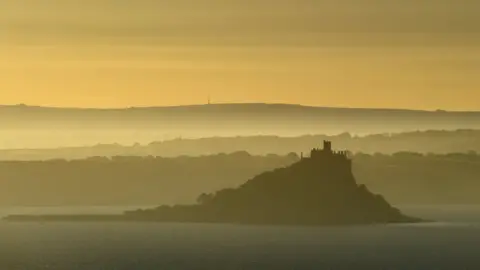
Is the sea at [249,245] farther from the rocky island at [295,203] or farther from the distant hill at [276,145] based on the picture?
the distant hill at [276,145]

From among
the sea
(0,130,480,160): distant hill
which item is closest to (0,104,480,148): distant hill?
(0,130,480,160): distant hill

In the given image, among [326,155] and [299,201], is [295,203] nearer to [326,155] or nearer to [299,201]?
[299,201]

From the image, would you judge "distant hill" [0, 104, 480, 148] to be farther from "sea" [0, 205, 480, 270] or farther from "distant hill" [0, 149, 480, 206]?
"sea" [0, 205, 480, 270]

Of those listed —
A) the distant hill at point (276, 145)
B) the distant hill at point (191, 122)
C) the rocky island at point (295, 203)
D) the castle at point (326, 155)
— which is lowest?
the rocky island at point (295, 203)

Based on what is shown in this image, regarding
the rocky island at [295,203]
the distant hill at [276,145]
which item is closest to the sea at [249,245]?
the rocky island at [295,203]

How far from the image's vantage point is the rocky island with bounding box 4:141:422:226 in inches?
83.8

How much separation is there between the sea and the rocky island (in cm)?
2

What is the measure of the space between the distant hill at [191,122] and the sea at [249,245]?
0.61 feet

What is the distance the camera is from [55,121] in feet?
7.09

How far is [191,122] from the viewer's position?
2166mm

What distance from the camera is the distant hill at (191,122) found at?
2148mm

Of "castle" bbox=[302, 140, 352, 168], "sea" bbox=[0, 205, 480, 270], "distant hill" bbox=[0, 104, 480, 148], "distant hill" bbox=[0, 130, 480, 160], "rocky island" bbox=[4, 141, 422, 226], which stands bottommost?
"sea" bbox=[0, 205, 480, 270]

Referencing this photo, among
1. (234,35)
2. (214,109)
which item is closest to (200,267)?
(214,109)

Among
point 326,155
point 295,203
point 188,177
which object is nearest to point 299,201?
point 295,203
